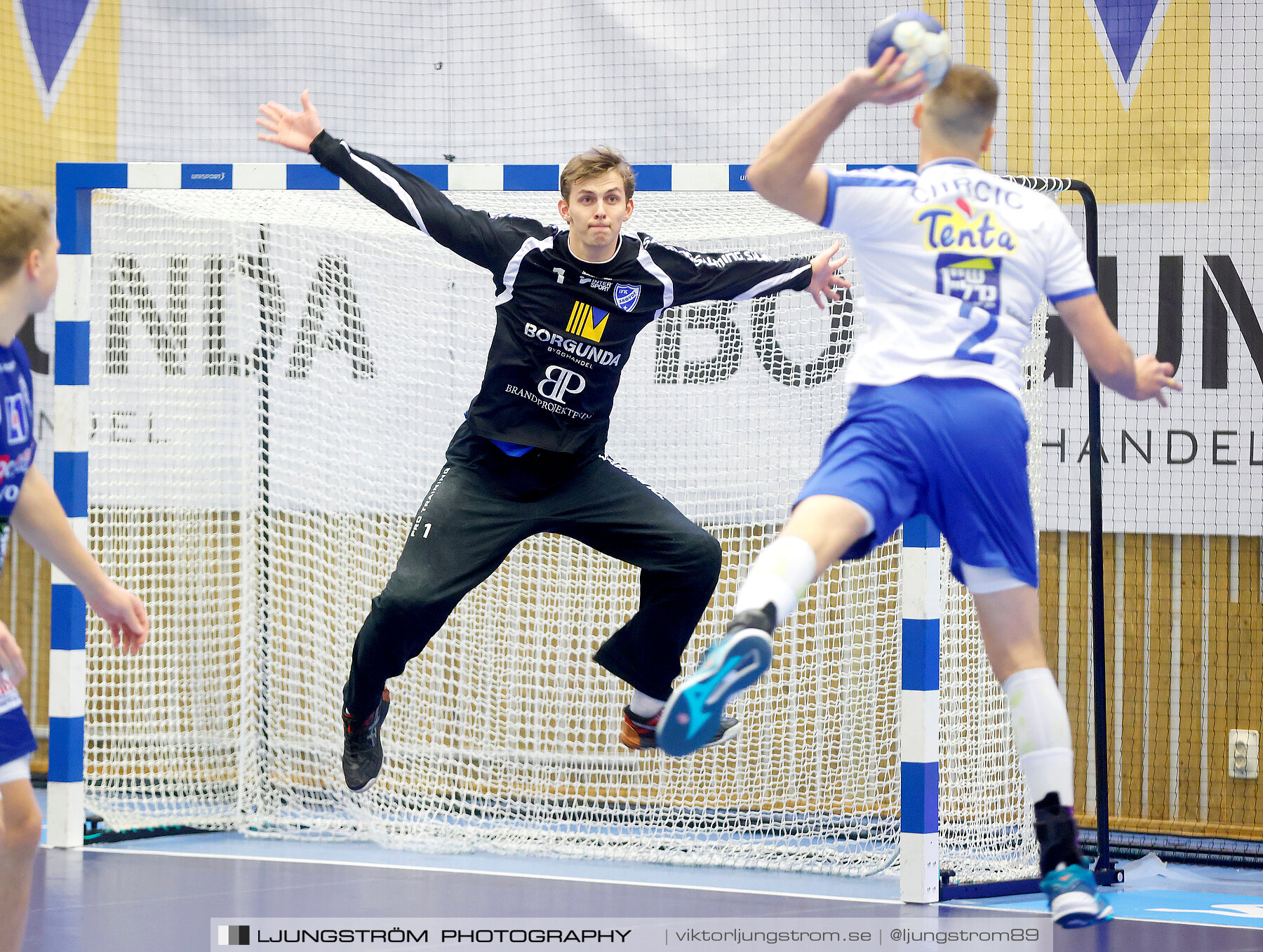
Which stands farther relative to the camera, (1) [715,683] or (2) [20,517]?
(2) [20,517]

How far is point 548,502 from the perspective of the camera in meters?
5.21

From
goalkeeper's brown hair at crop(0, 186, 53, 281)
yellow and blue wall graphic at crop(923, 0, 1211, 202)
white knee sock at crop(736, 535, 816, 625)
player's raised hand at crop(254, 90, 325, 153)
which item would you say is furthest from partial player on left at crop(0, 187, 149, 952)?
yellow and blue wall graphic at crop(923, 0, 1211, 202)

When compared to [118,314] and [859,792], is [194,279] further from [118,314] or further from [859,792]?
[859,792]

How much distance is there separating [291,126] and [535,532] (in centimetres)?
159

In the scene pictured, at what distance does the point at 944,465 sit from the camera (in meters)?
3.46

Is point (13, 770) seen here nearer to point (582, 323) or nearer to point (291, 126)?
point (291, 126)

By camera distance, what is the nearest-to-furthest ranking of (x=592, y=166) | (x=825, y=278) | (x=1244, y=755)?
1. (x=592, y=166)
2. (x=825, y=278)
3. (x=1244, y=755)

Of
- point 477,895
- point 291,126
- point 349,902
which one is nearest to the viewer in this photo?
point 291,126

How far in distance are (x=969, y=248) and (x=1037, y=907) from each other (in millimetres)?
3379

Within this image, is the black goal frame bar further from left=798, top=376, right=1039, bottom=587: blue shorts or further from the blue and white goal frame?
left=798, top=376, right=1039, bottom=587: blue shorts

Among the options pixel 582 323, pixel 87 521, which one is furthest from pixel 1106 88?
pixel 87 521

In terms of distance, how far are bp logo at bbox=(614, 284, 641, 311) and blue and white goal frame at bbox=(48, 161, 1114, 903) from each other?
0.89 metres

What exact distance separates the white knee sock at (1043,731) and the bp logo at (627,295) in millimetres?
2126

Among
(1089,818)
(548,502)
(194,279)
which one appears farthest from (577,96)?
(1089,818)
